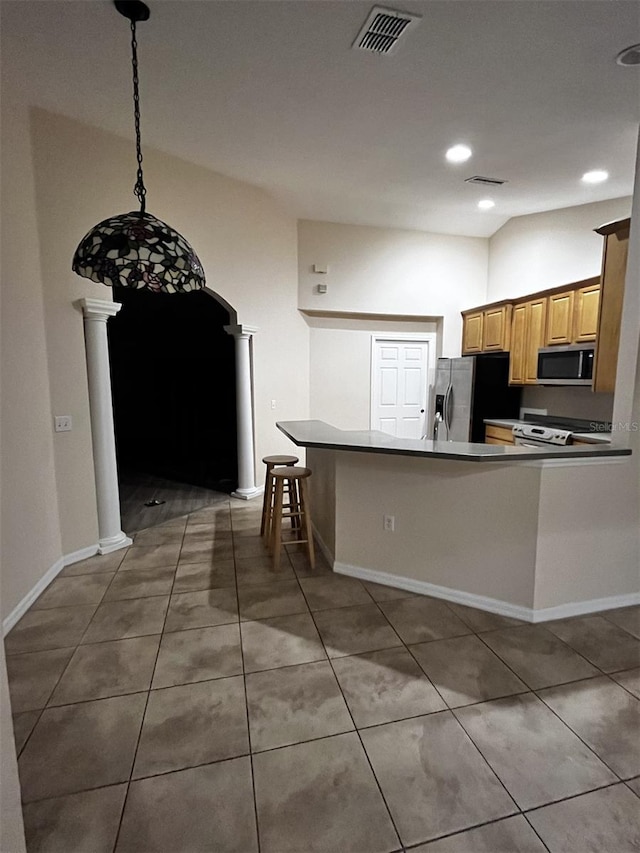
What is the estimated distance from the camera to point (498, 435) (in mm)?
5273

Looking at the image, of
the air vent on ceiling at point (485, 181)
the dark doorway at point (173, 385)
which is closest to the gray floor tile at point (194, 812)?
the air vent on ceiling at point (485, 181)

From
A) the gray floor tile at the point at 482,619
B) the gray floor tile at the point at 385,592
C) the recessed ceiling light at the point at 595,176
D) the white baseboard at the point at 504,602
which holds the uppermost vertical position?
the recessed ceiling light at the point at 595,176

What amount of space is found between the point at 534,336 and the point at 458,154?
218 cm

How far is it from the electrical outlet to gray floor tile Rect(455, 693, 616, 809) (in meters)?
3.07

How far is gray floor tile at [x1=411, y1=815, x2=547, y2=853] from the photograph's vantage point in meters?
1.30

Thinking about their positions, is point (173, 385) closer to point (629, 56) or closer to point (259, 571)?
point (259, 571)

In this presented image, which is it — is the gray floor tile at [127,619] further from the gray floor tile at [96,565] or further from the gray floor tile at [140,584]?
the gray floor tile at [96,565]

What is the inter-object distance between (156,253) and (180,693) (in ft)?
6.39

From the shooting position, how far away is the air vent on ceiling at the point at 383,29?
7.06 ft

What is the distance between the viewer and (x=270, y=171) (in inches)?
158

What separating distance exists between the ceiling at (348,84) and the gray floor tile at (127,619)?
330 cm

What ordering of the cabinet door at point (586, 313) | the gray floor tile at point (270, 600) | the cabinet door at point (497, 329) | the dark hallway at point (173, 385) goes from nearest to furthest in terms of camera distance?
the gray floor tile at point (270, 600)
the cabinet door at point (586, 313)
the cabinet door at point (497, 329)
the dark hallway at point (173, 385)

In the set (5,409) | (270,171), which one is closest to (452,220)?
(270,171)

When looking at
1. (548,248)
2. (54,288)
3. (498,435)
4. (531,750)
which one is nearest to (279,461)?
(54,288)
